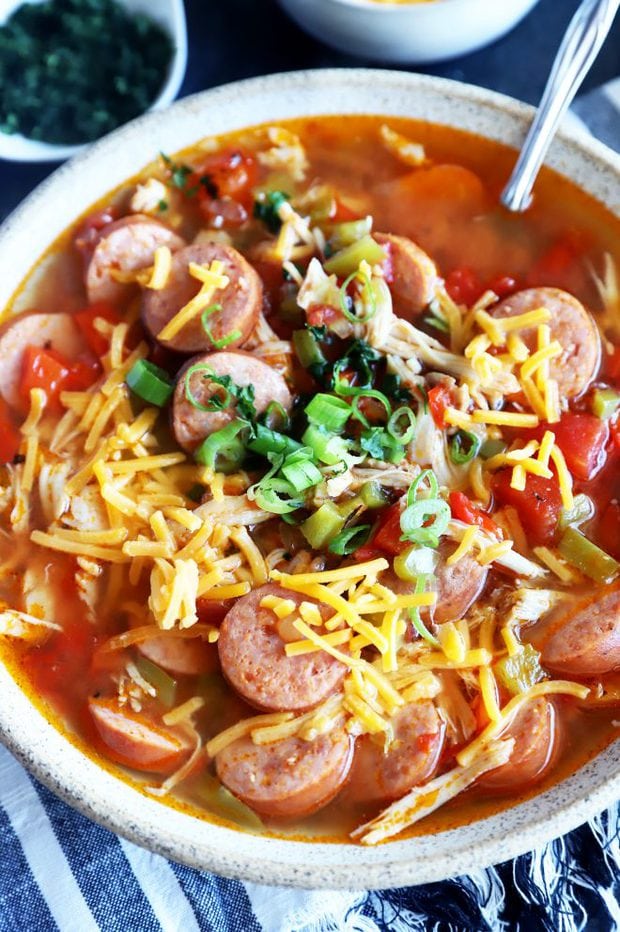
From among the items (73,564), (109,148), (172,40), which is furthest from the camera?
(172,40)

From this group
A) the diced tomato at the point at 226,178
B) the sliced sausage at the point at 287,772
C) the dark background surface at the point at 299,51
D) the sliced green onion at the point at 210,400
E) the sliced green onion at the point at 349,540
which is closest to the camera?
the sliced sausage at the point at 287,772

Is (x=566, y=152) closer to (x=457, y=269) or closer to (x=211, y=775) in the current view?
(x=457, y=269)

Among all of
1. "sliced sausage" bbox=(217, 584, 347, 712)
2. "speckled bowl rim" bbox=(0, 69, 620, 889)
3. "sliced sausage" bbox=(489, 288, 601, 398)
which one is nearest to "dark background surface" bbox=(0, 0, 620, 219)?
"speckled bowl rim" bbox=(0, 69, 620, 889)

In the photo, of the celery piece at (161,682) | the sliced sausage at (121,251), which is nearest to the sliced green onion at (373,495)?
the celery piece at (161,682)

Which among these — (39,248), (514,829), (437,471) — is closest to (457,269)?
(437,471)

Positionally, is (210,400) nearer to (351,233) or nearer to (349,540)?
(349,540)

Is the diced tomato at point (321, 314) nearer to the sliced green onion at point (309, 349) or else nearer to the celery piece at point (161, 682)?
the sliced green onion at point (309, 349)
